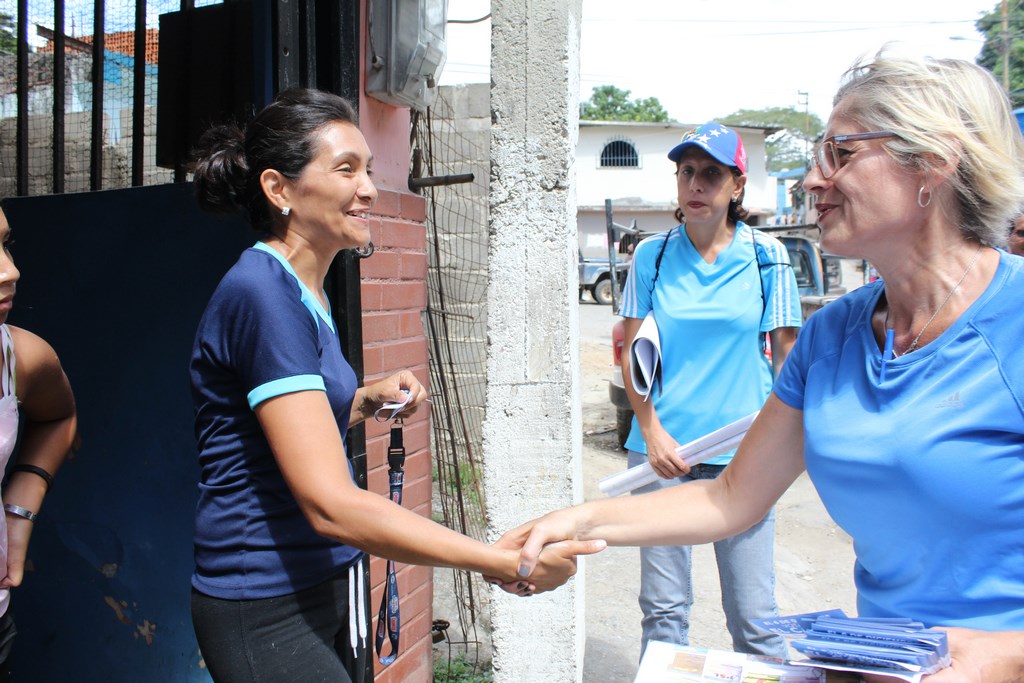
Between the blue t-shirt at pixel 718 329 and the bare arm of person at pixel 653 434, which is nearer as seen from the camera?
the bare arm of person at pixel 653 434

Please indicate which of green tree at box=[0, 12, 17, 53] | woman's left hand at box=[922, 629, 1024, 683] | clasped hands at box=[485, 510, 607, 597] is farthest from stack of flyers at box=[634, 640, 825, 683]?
green tree at box=[0, 12, 17, 53]

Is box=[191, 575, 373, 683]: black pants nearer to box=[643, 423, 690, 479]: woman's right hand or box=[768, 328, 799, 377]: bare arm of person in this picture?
box=[643, 423, 690, 479]: woman's right hand

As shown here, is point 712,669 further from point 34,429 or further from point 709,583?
point 709,583

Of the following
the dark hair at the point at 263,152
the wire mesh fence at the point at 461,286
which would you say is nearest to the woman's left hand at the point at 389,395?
the dark hair at the point at 263,152

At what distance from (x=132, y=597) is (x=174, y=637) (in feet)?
0.74

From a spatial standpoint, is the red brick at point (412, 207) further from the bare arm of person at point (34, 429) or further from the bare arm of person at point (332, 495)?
the bare arm of person at point (332, 495)

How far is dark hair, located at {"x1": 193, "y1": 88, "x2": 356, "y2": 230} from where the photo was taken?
6.27ft

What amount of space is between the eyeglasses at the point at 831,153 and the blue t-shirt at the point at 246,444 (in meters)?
1.12

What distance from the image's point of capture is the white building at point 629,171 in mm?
36344

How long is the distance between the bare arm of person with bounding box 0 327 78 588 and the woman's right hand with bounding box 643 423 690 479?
1.87m

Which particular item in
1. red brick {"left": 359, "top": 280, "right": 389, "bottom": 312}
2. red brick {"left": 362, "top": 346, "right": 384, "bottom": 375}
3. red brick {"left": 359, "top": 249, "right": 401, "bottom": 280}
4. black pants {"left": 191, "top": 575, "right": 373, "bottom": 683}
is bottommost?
black pants {"left": 191, "top": 575, "right": 373, "bottom": 683}

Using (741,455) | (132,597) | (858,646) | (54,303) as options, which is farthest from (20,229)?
(858,646)

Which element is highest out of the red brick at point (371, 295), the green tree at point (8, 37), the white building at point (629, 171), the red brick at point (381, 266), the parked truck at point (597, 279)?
the white building at point (629, 171)

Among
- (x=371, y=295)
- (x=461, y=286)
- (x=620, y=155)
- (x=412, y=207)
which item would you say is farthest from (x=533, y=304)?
(x=620, y=155)
